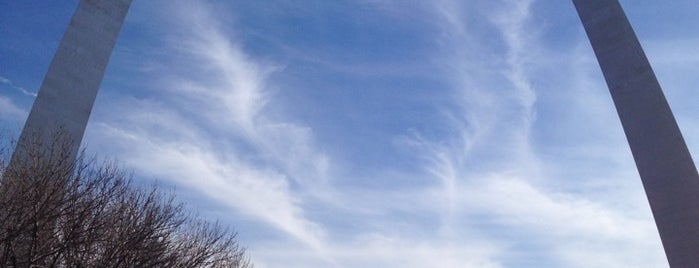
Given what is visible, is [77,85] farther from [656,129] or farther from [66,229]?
[656,129]

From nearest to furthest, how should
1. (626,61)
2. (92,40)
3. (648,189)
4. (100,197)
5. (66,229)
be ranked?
1. (66,229)
2. (100,197)
3. (648,189)
4. (626,61)
5. (92,40)

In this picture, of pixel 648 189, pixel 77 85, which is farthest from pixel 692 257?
pixel 77 85

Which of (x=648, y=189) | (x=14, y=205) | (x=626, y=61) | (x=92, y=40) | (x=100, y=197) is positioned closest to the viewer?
(x=14, y=205)

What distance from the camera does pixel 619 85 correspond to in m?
17.2

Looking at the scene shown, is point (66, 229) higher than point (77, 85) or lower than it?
lower

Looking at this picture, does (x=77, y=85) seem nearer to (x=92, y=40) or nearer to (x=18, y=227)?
(x=92, y=40)

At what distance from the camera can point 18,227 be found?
37.0 feet

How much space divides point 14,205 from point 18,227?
0.55 meters

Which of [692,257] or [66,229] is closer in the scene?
[66,229]

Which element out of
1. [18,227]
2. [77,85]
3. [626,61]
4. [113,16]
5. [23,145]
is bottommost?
[18,227]

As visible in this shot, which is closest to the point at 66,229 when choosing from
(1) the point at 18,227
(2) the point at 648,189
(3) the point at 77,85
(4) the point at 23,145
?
(1) the point at 18,227

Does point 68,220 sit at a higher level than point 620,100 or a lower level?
lower

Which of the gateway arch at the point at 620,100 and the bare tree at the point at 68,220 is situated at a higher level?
the gateway arch at the point at 620,100

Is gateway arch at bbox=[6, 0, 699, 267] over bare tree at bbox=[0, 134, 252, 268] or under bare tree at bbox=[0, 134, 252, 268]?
over
